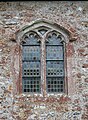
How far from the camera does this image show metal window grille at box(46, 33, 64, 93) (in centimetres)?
1234

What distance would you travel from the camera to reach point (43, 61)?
12383 millimetres

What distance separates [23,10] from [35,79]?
102 inches

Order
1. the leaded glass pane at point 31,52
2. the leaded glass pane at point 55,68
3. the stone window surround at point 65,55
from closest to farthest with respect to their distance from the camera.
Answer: the stone window surround at point 65,55, the leaded glass pane at point 55,68, the leaded glass pane at point 31,52

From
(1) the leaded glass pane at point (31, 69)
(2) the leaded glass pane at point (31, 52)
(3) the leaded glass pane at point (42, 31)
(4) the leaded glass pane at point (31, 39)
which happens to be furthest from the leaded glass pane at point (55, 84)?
(3) the leaded glass pane at point (42, 31)

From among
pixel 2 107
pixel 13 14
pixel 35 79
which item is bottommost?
pixel 2 107

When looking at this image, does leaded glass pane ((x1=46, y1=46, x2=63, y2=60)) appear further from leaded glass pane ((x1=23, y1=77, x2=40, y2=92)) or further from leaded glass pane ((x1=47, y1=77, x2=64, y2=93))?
leaded glass pane ((x1=23, y1=77, x2=40, y2=92))

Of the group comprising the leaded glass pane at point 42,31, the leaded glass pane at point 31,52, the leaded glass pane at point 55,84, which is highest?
the leaded glass pane at point 42,31

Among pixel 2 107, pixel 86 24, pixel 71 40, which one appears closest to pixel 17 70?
pixel 2 107

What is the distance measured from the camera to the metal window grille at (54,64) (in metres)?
12.3

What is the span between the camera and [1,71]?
12.1 meters

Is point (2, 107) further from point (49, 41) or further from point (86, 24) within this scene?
point (86, 24)

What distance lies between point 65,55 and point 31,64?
1.27m

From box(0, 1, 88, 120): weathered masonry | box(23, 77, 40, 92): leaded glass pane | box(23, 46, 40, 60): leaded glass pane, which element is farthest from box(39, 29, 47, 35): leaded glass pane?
box(23, 77, 40, 92): leaded glass pane

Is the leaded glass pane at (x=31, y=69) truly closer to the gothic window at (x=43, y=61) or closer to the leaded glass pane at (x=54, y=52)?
the gothic window at (x=43, y=61)
